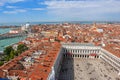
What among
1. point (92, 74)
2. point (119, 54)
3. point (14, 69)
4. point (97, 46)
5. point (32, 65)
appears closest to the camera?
point (14, 69)

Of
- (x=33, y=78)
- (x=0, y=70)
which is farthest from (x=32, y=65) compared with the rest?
(x=33, y=78)

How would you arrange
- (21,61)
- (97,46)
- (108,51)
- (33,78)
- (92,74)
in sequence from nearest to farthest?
1. (33,78)
2. (21,61)
3. (92,74)
4. (108,51)
5. (97,46)

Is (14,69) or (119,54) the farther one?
(119,54)

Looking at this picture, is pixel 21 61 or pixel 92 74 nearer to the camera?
pixel 21 61

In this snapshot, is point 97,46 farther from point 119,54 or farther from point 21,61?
point 21,61

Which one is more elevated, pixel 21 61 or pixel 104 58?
pixel 21 61

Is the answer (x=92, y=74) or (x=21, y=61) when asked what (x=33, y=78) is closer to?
(x=21, y=61)

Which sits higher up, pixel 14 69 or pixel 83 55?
pixel 14 69

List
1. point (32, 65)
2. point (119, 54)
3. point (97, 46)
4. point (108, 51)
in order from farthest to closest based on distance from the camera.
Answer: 1. point (97, 46)
2. point (108, 51)
3. point (119, 54)
4. point (32, 65)

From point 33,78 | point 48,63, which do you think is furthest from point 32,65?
point 33,78
